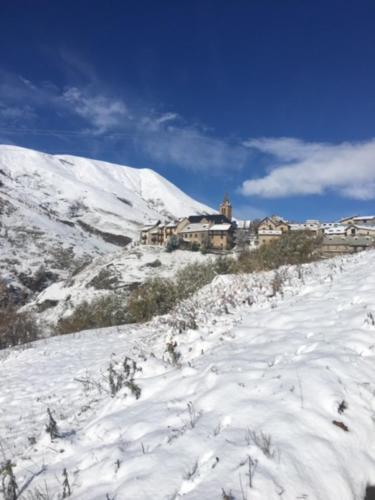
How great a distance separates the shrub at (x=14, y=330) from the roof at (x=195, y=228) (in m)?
59.7

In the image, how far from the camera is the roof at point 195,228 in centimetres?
9821

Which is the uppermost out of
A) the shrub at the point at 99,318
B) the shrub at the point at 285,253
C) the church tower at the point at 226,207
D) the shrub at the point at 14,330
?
the church tower at the point at 226,207

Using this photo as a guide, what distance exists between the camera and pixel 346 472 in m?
2.90

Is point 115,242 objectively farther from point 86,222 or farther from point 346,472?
point 346,472

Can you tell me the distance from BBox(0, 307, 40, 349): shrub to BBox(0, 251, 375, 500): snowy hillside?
3542 cm

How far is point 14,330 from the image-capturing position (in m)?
41.4

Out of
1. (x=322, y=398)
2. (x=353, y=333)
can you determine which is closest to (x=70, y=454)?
(x=322, y=398)

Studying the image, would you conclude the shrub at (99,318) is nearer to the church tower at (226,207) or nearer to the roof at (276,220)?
the roof at (276,220)

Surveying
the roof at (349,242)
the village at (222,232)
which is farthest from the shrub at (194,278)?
the village at (222,232)

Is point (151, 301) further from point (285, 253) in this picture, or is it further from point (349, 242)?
point (349, 242)

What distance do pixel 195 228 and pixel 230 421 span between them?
97.8 m

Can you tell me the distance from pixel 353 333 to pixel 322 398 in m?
2.11

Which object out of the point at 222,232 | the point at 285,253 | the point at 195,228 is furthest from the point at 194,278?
the point at 195,228

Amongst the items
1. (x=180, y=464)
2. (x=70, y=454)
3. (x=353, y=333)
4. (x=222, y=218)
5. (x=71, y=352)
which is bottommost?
(x=71, y=352)
